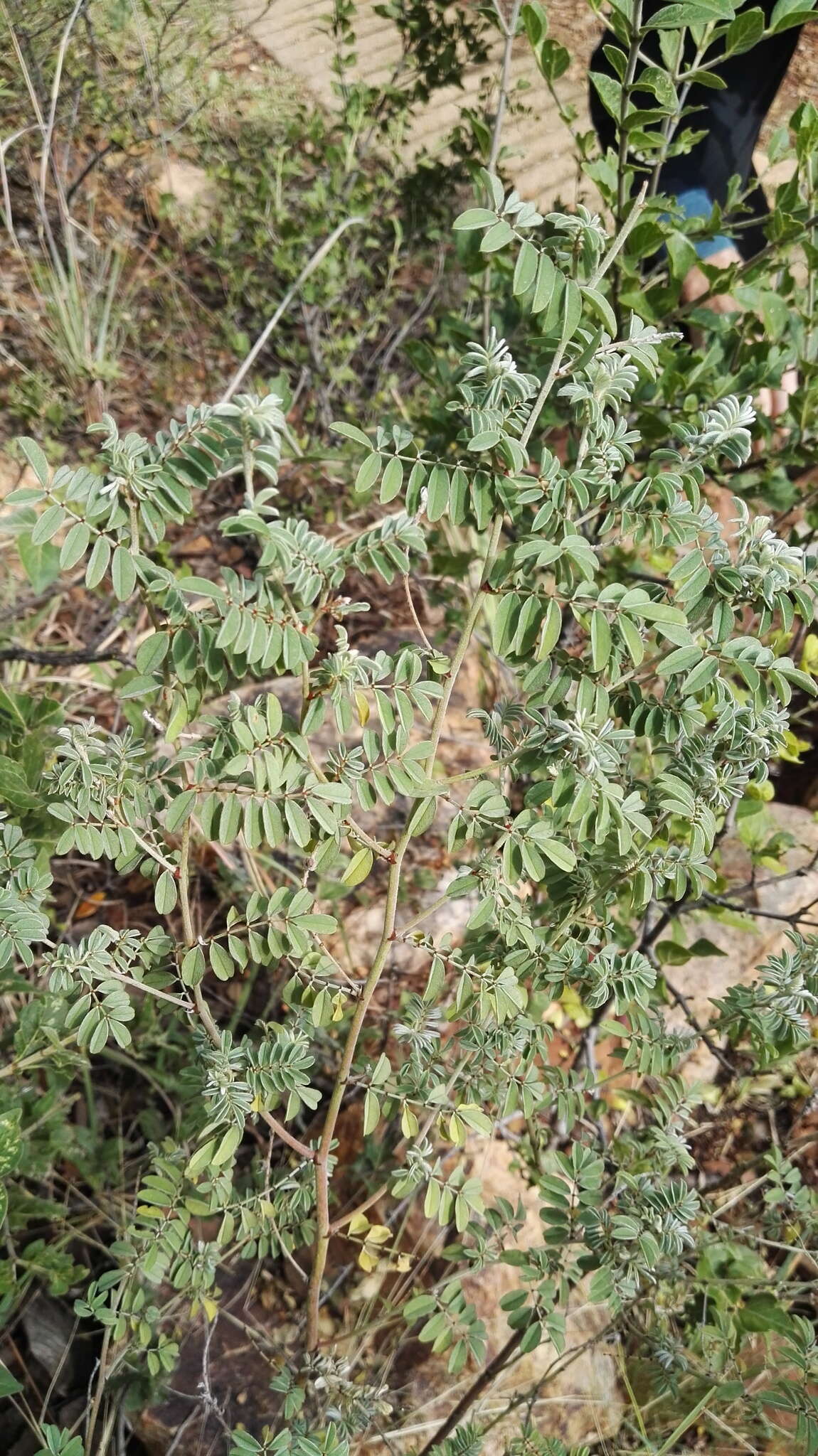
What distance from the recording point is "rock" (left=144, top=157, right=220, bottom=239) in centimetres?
328

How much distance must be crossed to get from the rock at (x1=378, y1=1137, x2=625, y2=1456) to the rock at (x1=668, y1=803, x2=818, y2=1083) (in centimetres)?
56

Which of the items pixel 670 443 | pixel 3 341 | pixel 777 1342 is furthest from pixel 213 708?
pixel 3 341

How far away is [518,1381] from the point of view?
1399 mm

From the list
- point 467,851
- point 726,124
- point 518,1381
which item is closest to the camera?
point 518,1381

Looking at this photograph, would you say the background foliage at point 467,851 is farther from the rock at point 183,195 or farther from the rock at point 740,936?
the rock at point 183,195

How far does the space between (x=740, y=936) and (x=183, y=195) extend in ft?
9.96

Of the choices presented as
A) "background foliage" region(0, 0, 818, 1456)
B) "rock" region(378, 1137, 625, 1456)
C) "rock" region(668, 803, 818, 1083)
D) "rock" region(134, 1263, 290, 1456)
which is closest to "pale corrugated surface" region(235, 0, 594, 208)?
"background foliage" region(0, 0, 818, 1456)

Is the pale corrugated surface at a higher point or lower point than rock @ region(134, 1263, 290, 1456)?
higher

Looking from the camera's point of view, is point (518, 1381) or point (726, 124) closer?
point (518, 1381)

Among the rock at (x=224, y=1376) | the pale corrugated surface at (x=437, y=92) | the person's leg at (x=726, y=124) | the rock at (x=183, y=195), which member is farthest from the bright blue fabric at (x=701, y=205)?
the rock at (x=224, y=1376)

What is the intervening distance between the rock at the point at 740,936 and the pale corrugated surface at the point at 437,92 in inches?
71.1

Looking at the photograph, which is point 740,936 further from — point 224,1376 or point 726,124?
point 726,124

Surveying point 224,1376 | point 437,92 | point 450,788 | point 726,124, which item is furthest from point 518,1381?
point 437,92

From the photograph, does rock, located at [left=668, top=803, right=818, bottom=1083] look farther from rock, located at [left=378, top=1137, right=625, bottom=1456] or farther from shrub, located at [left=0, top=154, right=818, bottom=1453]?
shrub, located at [left=0, top=154, right=818, bottom=1453]
